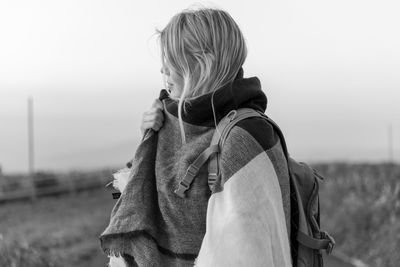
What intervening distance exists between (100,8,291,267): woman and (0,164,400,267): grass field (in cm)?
533

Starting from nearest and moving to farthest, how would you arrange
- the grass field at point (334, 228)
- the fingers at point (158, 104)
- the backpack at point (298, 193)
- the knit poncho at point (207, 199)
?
1. the knit poncho at point (207, 199)
2. the backpack at point (298, 193)
3. the fingers at point (158, 104)
4. the grass field at point (334, 228)

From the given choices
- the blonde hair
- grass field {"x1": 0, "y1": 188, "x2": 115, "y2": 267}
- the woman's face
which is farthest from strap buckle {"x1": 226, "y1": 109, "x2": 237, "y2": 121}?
grass field {"x1": 0, "y1": 188, "x2": 115, "y2": 267}

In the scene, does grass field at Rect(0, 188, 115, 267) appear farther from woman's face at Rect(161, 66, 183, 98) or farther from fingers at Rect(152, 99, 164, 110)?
woman's face at Rect(161, 66, 183, 98)

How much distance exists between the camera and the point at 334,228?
1236 cm

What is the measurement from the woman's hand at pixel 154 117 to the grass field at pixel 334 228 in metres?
5.32

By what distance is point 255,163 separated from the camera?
7.84 ft

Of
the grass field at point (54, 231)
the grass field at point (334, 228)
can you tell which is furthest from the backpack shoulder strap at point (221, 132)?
the grass field at point (334, 228)

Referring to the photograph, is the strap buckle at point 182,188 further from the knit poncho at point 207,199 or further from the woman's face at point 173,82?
the woman's face at point 173,82

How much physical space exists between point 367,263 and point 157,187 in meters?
8.00

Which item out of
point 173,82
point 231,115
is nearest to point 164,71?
point 173,82

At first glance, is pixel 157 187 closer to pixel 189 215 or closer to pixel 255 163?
pixel 189 215

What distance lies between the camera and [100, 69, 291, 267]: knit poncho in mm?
2326

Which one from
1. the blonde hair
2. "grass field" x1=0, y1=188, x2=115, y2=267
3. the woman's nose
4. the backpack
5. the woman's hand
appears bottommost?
"grass field" x1=0, y1=188, x2=115, y2=267

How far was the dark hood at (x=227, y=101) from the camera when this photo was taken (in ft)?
8.10
